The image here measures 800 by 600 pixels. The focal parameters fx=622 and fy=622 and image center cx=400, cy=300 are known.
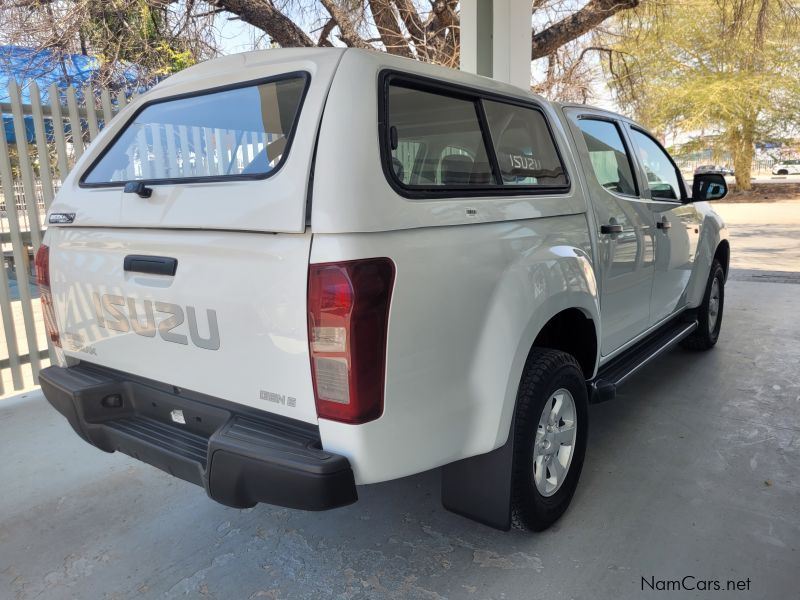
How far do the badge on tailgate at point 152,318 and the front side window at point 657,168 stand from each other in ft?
9.65

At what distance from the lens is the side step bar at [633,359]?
3.12 metres

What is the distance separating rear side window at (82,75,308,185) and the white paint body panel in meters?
0.07

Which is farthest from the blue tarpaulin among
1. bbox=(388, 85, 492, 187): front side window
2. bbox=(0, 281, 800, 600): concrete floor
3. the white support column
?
bbox=(388, 85, 492, 187): front side window

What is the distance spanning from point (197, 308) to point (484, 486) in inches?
49.7

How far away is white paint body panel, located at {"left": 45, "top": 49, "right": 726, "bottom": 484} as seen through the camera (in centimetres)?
189

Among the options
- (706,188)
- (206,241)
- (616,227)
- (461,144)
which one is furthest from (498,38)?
(206,241)

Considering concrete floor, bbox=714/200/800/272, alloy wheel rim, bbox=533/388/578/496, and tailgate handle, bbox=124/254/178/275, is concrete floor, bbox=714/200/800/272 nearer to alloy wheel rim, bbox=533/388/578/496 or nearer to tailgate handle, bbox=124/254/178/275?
alloy wheel rim, bbox=533/388/578/496

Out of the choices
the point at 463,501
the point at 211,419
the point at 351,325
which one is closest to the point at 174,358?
the point at 211,419

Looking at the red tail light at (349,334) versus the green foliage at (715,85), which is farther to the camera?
the green foliage at (715,85)

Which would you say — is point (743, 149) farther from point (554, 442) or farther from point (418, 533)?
point (418, 533)

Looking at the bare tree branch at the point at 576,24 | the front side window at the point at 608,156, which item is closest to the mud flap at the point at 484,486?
the front side window at the point at 608,156

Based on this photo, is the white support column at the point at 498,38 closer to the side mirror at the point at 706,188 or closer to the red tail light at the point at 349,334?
the side mirror at the point at 706,188

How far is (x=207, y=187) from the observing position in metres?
2.12

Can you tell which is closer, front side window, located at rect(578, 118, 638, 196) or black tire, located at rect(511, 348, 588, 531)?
black tire, located at rect(511, 348, 588, 531)
